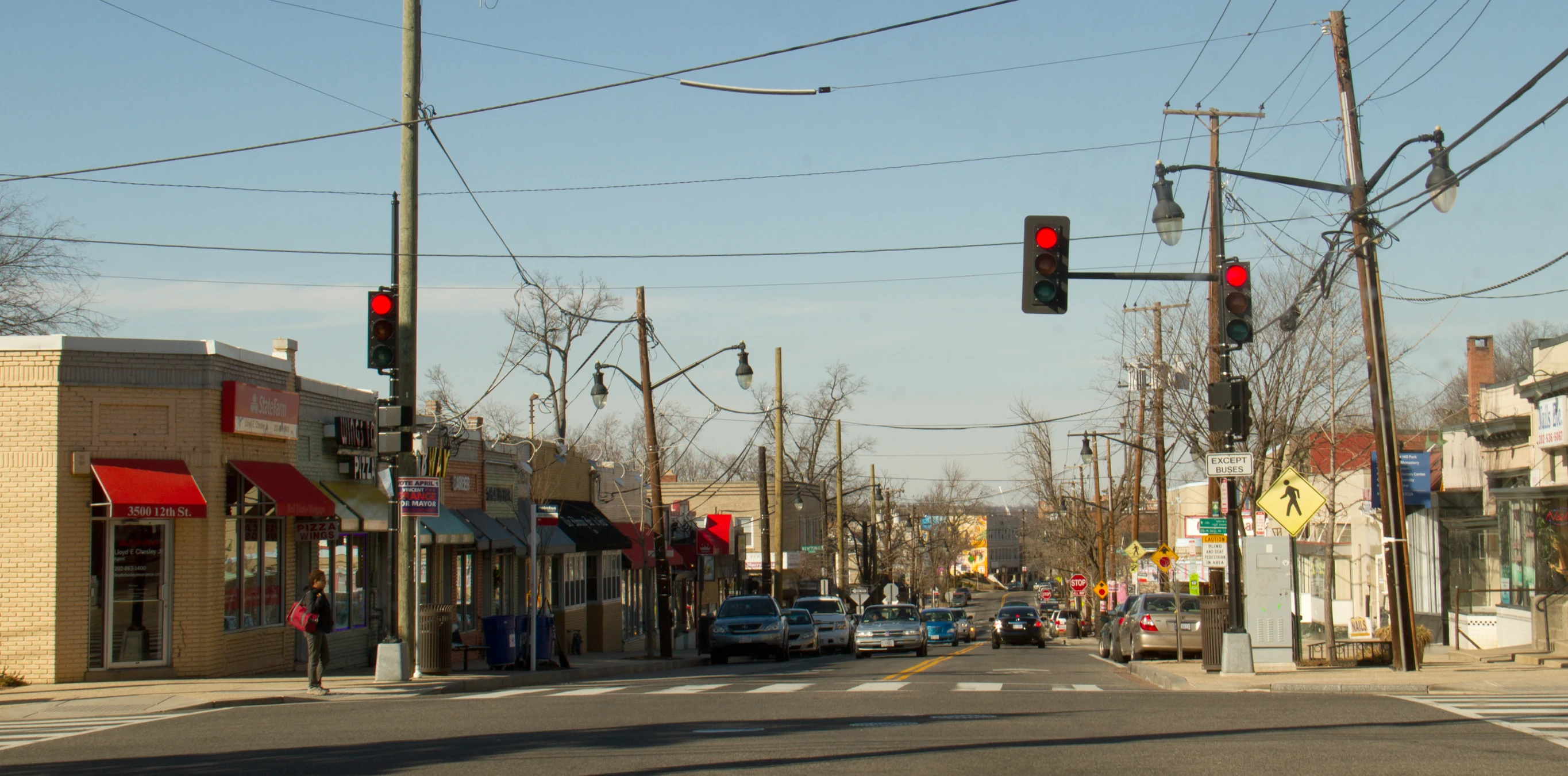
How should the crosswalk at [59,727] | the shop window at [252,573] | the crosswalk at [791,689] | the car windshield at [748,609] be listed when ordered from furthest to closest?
the car windshield at [748,609], the shop window at [252,573], the crosswalk at [791,689], the crosswalk at [59,727]

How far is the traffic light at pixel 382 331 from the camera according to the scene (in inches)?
717

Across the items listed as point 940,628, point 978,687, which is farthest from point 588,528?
point 978,687

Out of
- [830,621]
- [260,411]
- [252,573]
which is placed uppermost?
[260,411]

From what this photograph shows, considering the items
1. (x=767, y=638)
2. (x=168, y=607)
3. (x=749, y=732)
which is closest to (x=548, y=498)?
(x=767, y=638)

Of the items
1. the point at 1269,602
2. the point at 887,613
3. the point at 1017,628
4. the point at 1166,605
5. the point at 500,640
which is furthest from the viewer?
the point at 1017,628

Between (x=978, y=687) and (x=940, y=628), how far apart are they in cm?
2625

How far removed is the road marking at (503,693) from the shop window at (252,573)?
16.7ft

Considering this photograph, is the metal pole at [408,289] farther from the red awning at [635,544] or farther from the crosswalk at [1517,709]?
the red awning at [635,544]

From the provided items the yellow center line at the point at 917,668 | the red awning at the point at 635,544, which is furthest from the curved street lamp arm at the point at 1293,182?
the red awning at the point at 635,544

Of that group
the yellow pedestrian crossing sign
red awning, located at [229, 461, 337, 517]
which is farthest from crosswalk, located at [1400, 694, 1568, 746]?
red awning, located at [229, 461, 337, 517]

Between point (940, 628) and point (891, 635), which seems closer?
point (891, 635)

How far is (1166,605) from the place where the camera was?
28.8 meters

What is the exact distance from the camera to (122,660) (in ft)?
67.0

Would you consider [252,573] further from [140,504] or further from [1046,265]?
[1046,265]
